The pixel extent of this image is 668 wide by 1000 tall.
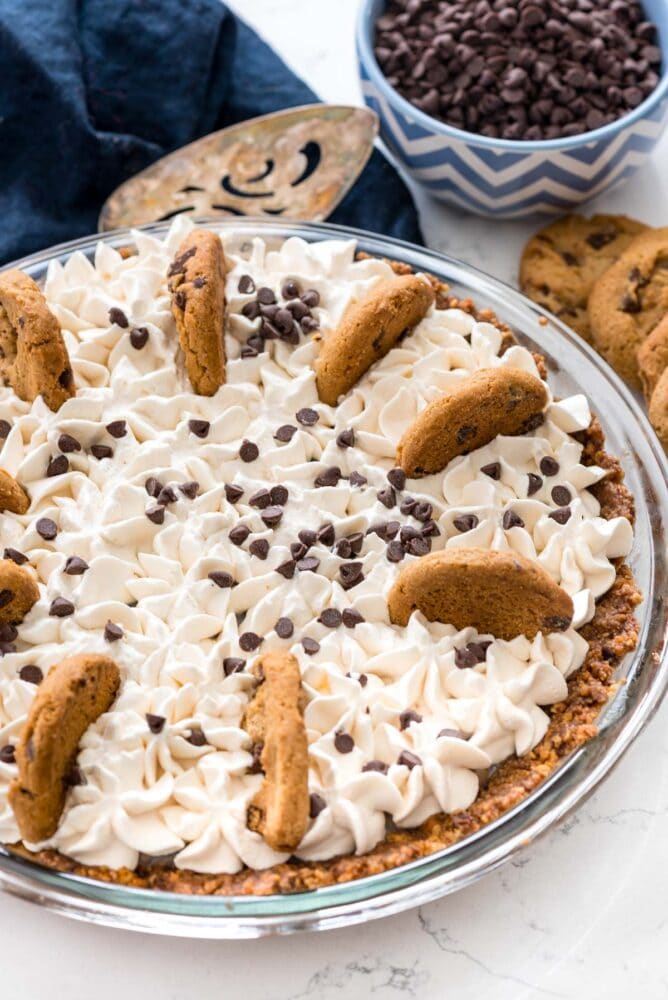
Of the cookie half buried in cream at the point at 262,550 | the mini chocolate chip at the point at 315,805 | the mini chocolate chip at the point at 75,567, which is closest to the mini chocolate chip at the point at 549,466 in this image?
the cookie half buried in cream at the point at 262,550

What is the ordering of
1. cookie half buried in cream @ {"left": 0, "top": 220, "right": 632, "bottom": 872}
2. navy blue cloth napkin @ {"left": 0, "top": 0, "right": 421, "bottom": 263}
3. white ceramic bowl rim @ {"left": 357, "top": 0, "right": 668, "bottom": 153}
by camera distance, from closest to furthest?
cookie half buried in cream @ {"left": 0, "top": 220, "right": 632, "bottom": 872}
white ceramic bowl rim @ {"left": 357, "top": 0, "right": 668, "bottom": 153}
navy blue cloth napkin @ {"left": 0, "top": 0, "right": 421, "bottom": 263}

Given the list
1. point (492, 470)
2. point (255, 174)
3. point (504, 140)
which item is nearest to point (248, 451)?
point (492, 470)

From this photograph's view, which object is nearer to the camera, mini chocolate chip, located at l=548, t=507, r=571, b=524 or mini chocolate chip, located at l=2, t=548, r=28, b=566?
mini chocolate chip, located at l=2, t=548, r=28, b=566

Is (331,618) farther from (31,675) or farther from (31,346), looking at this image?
(31,346)

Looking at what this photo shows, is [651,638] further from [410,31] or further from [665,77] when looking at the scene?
[410,31]

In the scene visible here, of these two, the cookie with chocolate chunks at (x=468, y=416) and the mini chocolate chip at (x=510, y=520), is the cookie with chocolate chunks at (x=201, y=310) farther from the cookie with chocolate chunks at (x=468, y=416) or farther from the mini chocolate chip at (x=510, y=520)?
the mini chocolate chip at (x=510, y=520)

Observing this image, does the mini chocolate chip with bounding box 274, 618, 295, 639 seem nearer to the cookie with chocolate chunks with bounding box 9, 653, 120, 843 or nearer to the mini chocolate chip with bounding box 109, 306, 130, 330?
the cookie with chocolate chunks with bounding box 9, 653, 120, 843

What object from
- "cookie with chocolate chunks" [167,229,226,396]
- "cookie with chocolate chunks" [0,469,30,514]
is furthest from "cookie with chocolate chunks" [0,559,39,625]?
"cookie with chocolate chunks" [167,229,226,396]
